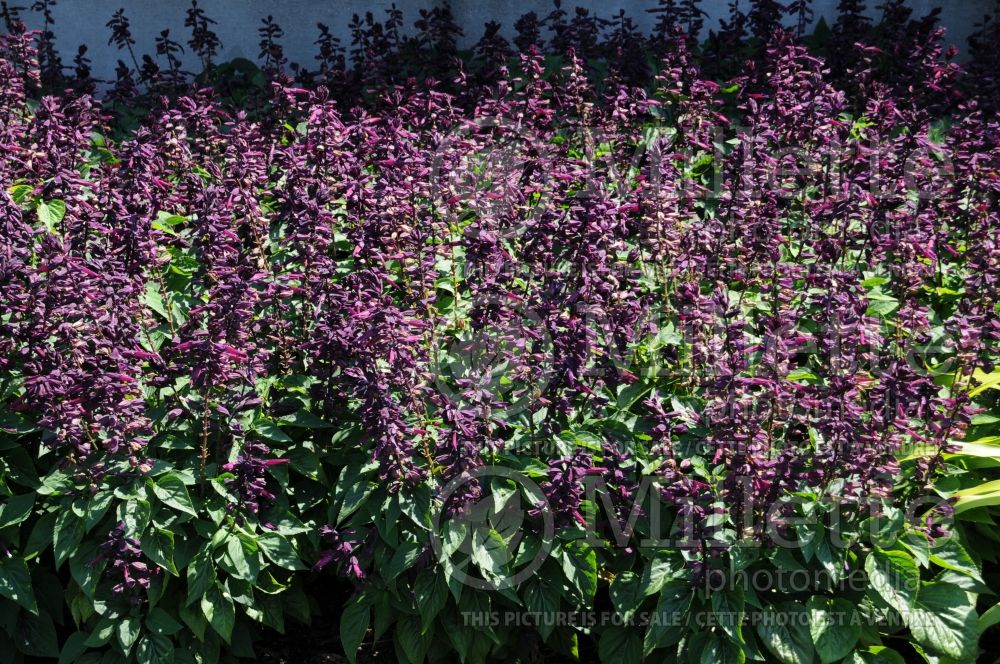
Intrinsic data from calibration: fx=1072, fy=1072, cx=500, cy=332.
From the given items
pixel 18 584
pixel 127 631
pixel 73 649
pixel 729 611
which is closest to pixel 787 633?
pixel 729 611

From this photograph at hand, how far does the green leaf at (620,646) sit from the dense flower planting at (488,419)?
1 cm

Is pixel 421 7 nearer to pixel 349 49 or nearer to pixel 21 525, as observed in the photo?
pixel 349 49

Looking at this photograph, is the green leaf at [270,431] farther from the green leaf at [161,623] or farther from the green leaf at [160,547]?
the green leaf at [161,623]

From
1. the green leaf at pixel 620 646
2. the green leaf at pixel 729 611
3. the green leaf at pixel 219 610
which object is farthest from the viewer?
the green leaf at pixel 620 646

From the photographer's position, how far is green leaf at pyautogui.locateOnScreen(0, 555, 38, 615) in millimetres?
4523

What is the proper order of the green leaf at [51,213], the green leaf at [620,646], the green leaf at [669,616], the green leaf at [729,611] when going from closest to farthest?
the green leaf at [729,611] → the green leaf at [669,616] → the green leaf at [620,646] → the green leaf at [51,213]

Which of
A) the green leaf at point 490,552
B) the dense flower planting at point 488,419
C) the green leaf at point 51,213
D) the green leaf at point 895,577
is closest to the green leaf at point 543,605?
the dense flower planting at point 488,419

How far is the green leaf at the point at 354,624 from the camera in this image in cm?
455

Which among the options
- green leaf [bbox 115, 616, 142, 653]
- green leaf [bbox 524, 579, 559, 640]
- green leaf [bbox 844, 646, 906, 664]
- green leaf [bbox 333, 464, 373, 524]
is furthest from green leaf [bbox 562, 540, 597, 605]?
green leaf [bbox 115, 616, 142, 653]

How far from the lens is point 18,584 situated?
14.9 ft

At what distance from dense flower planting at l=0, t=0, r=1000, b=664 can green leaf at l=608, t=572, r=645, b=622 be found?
0.01m

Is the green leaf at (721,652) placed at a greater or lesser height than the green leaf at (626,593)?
lesser

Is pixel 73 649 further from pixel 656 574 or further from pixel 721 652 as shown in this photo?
pixel 721 652

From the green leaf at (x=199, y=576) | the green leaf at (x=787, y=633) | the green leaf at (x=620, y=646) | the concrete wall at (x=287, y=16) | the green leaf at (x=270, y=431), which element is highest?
the concrete wall at (x=287, y=16)
